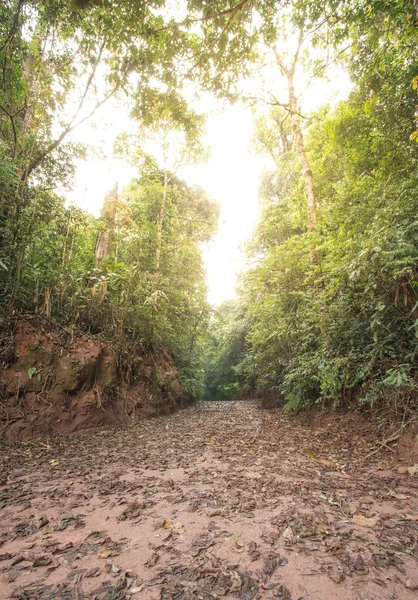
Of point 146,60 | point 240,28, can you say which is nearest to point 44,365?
point 146,60

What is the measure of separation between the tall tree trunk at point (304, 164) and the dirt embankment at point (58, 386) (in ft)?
19.5

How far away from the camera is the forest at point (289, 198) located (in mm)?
4238

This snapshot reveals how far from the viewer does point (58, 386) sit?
216 inches

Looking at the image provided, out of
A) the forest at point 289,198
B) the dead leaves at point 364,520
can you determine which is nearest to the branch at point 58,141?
the forest at point 289,198

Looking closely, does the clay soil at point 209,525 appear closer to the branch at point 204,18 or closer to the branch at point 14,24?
the branch at point 204,18

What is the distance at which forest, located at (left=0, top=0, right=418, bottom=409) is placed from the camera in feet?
13.9

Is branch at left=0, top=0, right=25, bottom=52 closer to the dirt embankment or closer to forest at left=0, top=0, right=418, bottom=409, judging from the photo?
forest at left=0, top=0, right=418, bottom=409

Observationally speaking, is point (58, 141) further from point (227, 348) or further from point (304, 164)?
point (227, 348)

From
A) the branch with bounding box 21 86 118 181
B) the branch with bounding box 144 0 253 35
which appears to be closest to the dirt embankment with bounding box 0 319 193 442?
the branch with bounding box 21 86 118 181

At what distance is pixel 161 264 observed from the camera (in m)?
12.3

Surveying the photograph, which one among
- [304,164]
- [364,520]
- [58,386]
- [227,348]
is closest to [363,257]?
[364,520]

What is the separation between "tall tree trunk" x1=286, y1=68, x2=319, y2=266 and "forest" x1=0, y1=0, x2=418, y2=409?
5 cm

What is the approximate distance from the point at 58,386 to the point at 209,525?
4.44 m

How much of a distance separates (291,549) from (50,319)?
19.5 ft
